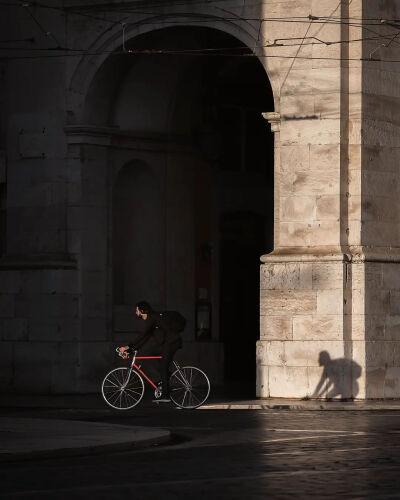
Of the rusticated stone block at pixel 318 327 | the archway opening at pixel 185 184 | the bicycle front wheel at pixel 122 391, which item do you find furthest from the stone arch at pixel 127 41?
the bicycle front wheel at pixel 122 391

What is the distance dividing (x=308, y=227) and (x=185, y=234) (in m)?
5.46

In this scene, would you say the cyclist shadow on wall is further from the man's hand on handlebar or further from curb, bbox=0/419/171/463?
curb, bbox=0/419/171/463

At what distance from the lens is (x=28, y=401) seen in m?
31.3

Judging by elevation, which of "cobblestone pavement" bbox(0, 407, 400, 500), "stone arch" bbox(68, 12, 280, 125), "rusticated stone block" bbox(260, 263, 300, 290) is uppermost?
"stone arch" bbox(68, 12, 280, 125)

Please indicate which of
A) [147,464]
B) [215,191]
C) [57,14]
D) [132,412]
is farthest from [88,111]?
[147,464]

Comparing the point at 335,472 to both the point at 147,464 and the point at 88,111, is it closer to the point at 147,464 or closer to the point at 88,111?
the point at 147,464

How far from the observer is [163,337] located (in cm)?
2842

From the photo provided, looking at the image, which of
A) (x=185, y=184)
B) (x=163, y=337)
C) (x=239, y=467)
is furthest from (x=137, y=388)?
(x=239, y=467)

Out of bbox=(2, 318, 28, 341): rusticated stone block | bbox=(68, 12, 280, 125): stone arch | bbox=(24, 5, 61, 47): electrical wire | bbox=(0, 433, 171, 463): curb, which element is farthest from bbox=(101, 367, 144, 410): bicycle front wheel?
bbox=(24, 5, 61, 47): electrical wire

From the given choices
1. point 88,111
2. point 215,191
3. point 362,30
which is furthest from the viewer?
point 215,191

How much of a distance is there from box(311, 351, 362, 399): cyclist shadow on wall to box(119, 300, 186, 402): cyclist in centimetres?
311

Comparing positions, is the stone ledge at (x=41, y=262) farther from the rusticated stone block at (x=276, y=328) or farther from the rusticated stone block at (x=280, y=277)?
the rusticated stone block at (x=276, y=328)

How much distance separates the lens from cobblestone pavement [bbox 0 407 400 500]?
14.6 m

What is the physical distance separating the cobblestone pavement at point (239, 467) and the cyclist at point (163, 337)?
3993mm
